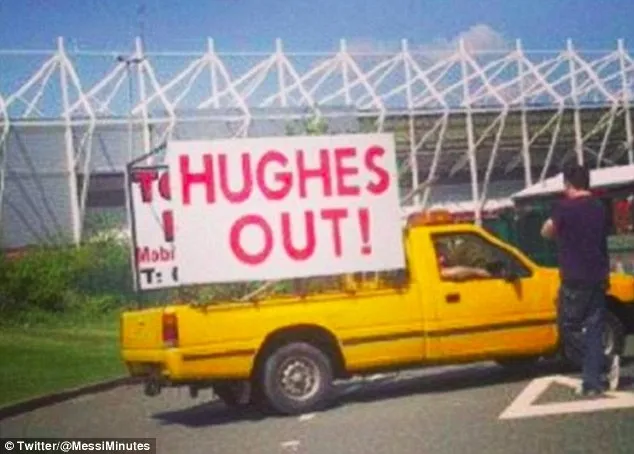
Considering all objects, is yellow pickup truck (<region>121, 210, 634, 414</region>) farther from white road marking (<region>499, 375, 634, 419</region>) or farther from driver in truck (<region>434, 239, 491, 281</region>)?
white road marking (<region>499, 375, 634, 419</region>)

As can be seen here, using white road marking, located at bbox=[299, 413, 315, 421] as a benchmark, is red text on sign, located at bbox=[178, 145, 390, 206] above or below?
above

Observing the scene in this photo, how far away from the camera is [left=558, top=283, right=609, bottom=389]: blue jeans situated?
308 inches

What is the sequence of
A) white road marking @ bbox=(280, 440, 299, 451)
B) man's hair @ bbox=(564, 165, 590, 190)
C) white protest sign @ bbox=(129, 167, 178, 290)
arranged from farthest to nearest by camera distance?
white protest sign @ bbox=(129, 167, 178, 290)
man's hair @ bbox=(564, 165, 590, 190)
white road marking @ bbox=(280, 440, 299, 451)

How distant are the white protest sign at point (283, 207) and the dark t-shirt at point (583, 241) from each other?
5.46ft

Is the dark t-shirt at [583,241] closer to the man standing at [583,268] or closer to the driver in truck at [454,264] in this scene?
the man standing at [583,268]

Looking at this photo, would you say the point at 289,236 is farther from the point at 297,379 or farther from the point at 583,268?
the point at 583,268

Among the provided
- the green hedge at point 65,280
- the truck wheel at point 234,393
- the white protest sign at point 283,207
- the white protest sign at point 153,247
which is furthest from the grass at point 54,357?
the white protest sign at point 283,207

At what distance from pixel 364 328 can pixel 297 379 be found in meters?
0.77

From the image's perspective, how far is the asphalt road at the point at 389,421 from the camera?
21.9 feet

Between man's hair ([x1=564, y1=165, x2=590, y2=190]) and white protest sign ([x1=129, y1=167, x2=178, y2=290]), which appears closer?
man's hair ([x1=564, y1=165, x2=590, y2=190])

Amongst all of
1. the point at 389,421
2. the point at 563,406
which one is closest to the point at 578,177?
the point at 563,406

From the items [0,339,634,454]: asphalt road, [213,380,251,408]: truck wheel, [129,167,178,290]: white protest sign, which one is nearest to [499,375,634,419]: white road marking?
[0,339,634,454]: asphalt road

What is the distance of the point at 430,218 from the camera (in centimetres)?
974

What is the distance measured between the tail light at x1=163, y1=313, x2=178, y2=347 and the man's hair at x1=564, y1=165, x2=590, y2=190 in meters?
3.55
